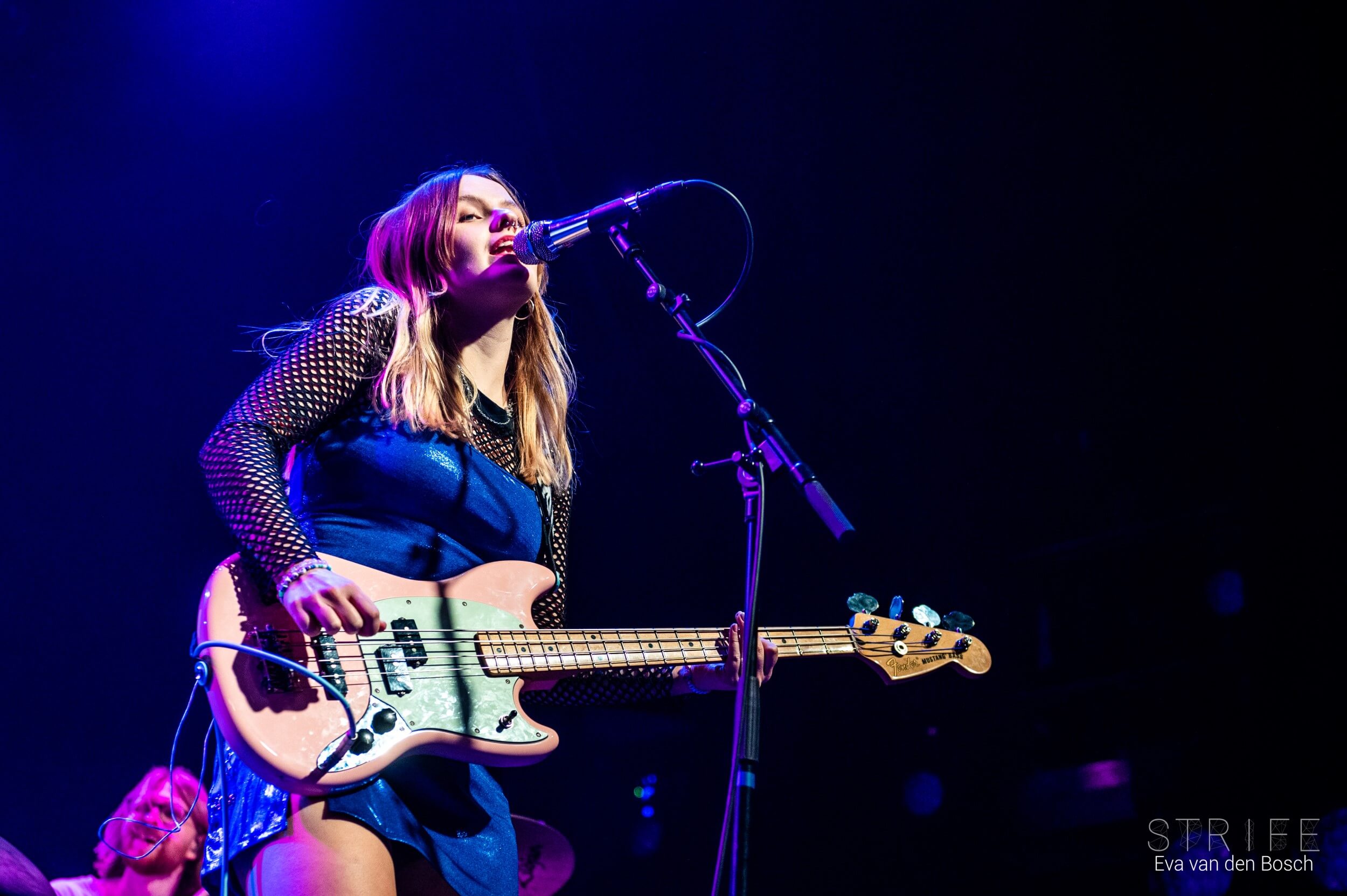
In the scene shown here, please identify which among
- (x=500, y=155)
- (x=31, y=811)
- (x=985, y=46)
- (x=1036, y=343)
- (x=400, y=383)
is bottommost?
(x=31, y=811)

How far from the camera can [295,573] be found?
1997 mm

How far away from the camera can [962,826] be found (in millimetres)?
5117

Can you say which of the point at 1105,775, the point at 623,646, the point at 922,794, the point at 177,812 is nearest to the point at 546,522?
the point at 623,646

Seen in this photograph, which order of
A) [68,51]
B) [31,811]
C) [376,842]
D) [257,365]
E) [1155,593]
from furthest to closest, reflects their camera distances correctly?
[1155,593], [257,365], [68,51], [31,811], [376,842]

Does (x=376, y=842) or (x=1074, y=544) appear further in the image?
(x=1074, y=544)

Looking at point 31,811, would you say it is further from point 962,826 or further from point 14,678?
point 962,826

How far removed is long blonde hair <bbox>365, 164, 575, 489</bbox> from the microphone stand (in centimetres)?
58

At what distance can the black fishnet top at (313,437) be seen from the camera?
2100mm

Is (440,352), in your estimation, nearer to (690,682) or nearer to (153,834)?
(690,682)

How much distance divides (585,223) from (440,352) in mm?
580

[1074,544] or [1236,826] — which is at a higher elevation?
[1074,544]

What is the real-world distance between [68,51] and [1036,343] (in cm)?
462

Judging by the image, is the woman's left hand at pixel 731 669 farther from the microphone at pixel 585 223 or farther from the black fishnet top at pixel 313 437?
the microphone at pixel 585 223

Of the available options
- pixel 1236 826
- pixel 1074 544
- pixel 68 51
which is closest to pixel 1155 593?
pixel 1074 544
